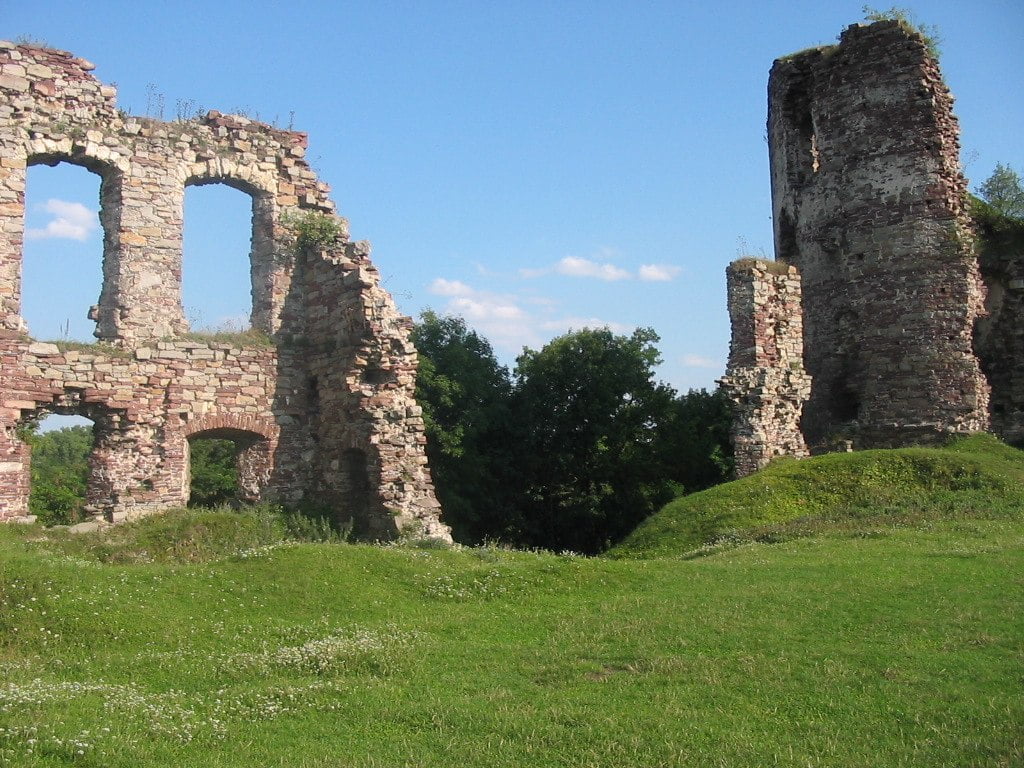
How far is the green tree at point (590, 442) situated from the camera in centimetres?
2525

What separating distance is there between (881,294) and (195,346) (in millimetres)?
14035

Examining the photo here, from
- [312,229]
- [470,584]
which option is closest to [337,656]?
[470,584]

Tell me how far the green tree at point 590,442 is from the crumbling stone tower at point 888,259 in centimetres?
400

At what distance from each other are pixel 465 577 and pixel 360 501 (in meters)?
5.98

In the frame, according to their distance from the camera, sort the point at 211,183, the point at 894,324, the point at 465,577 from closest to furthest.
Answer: the point at 465,577, the point at 211,183, the point at 894,324

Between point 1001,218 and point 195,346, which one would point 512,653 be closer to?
point 195,346

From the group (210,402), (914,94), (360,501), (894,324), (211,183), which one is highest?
(914,94)

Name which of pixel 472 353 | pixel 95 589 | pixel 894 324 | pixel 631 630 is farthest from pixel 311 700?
pixel 472 353

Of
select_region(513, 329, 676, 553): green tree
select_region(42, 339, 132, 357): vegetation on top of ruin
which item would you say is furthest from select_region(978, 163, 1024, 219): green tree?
select_region(42, 339, 132, 357): vegetation on top of ruin

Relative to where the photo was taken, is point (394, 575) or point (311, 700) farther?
point (394, 575)

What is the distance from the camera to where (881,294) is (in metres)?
→ 22.2

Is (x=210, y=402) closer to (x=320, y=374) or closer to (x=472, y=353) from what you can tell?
(x=320, y=374)

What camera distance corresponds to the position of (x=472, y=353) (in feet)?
86.6

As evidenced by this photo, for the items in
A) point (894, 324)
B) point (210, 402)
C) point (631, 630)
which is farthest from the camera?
point (894, 324)
